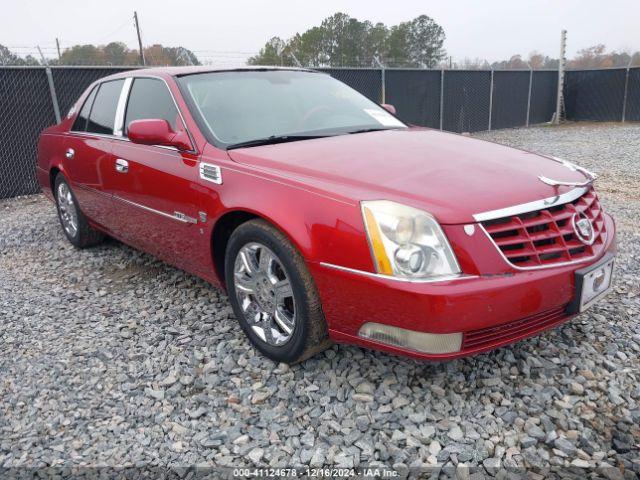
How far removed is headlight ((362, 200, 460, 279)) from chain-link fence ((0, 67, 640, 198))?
750cm

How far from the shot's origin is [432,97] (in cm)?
1409

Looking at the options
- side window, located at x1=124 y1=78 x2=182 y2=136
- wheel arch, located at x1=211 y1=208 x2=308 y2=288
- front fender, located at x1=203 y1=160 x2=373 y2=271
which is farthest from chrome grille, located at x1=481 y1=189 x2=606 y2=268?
side window, located at x1=124 y1=78 x2=182 y2=136

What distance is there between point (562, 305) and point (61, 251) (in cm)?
448

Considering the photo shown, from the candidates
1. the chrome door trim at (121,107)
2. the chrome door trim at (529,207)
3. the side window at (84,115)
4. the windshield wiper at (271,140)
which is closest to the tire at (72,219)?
the side window at (84,115)

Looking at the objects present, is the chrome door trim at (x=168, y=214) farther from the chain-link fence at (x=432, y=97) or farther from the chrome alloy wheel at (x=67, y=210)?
the chain-link fence at (x=432, y=97)

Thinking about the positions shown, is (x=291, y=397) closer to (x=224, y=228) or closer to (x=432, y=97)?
(x=224, y=228)

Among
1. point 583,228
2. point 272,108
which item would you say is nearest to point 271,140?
point 272,108

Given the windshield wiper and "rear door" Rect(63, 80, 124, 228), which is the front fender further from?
"rear door" Rect(63, 80, 124, 228)

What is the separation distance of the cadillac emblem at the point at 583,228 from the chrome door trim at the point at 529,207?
90mm

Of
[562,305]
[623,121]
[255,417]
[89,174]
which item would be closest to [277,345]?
[255,417]

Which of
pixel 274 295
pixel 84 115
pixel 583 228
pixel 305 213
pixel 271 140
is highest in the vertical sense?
pixel 84 115

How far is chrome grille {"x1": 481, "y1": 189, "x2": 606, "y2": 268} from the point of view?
89.0 inches

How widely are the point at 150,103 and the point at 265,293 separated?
5.75 ft

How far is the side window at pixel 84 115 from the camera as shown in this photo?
4648 millimetres
